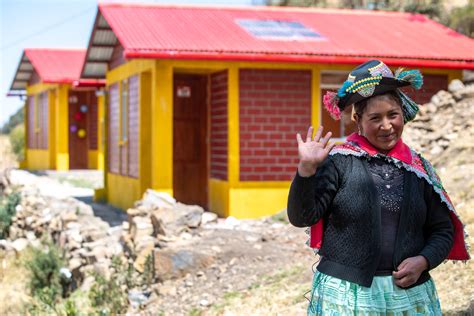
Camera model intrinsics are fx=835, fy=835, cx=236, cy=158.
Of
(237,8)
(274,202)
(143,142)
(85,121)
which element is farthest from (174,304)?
(85,121)

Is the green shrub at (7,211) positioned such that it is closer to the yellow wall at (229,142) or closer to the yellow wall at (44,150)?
the yellow wall at (229,142)

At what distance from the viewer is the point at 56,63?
86.3ft

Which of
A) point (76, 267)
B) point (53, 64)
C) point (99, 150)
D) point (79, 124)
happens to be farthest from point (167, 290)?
point (79, 124)

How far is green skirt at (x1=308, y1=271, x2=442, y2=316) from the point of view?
3.40m

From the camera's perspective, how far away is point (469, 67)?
46.9 feet

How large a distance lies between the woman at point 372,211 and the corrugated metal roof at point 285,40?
9247 mm

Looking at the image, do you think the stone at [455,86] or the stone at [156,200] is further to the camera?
the stone at [455,86]

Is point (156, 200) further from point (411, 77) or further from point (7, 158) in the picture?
point (7, 158)

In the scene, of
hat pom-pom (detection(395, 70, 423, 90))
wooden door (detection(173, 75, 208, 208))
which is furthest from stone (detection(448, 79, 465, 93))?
hat pom-pom (detection(395, 70, 423, 90))

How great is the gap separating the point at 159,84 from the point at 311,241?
31.9 ft

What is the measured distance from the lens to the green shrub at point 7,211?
52.8ft

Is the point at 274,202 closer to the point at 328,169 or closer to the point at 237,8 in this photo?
the point at 237,8

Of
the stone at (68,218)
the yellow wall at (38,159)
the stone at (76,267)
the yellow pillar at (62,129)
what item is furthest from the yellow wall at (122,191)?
the yellow wall at (38,159)

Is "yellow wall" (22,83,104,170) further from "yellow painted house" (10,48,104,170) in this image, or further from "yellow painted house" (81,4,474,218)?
"yellow painted house" (81,4,474,218)
